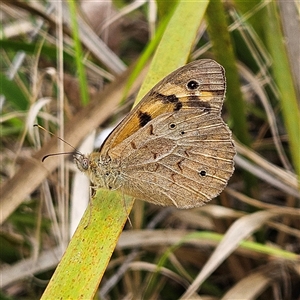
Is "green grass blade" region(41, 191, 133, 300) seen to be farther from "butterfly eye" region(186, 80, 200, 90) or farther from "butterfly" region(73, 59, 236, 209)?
"butterfly eye" region(186, 80, 200, 90)

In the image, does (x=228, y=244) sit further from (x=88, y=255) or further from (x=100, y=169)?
(x=88, y=255)

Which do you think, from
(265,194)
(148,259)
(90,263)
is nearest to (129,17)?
(265,194)

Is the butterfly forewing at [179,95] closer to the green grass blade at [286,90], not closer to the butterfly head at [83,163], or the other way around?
the butterfly head at [83,163]

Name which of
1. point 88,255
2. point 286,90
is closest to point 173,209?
point 286,90

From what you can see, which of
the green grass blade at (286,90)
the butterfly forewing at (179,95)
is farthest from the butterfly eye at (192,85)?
the green grass blade at (286,90)

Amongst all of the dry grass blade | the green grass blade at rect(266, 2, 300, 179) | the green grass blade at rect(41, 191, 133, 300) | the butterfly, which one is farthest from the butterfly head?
the green grass blade at rect(266, 2, 300, 179)

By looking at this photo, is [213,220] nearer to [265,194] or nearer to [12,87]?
[265,194]
